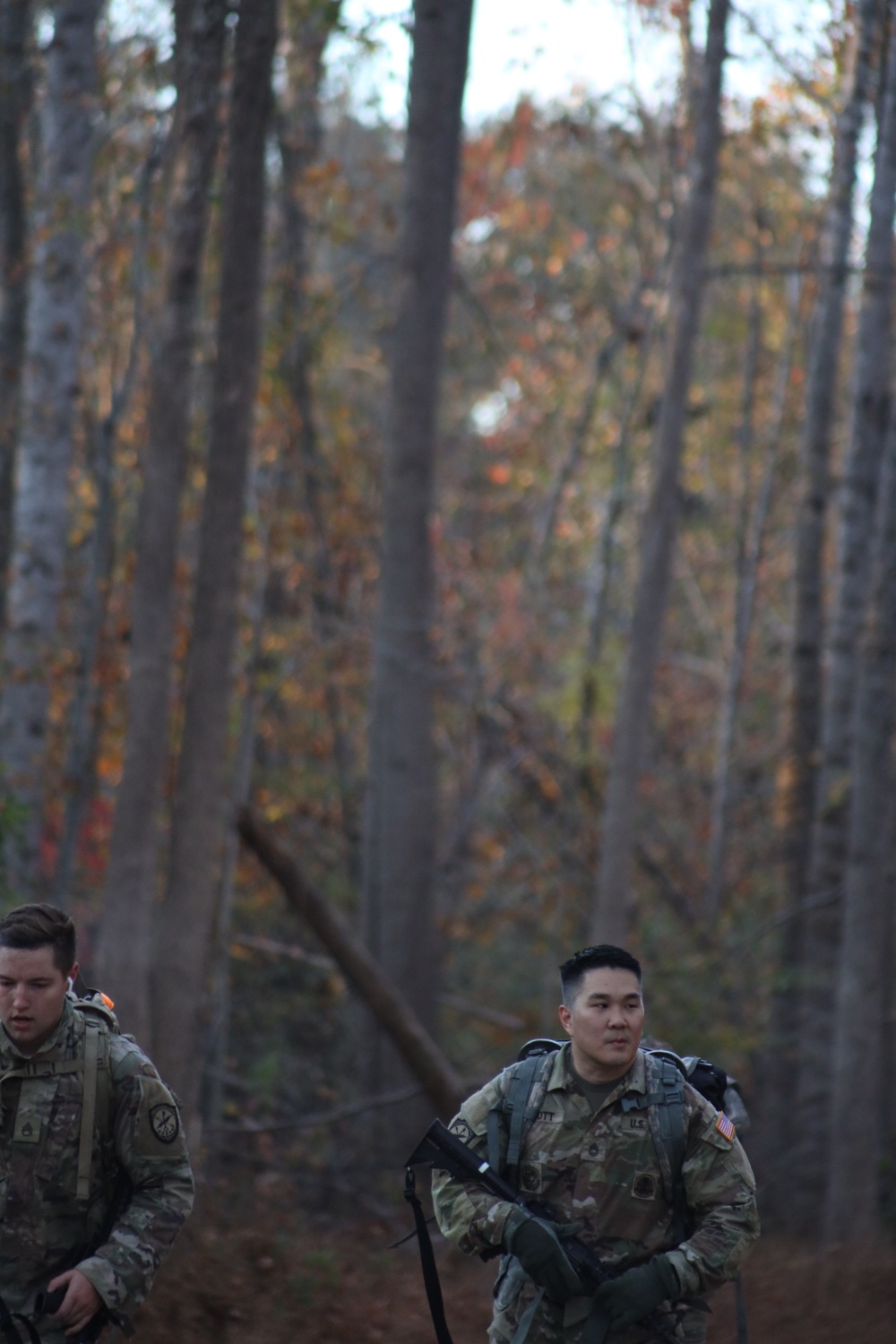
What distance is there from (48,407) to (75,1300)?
27.4ft

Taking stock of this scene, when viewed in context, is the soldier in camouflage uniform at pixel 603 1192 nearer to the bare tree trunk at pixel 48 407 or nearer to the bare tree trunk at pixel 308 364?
the bare tree trunk at pixel 48 407

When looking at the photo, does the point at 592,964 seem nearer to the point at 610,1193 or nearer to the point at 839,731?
the point at 610,1193

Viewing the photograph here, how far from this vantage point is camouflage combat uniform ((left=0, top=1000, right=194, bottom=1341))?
3744mm

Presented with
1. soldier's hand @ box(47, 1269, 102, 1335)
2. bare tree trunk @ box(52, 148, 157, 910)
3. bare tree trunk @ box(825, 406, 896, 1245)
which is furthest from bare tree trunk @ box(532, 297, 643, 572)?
soldier's hand @ box(47, 1269, 102, 1335)

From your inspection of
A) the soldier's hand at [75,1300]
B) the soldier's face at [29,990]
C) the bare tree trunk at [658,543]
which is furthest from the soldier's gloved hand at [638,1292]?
the bare tree trunk at [658,543]

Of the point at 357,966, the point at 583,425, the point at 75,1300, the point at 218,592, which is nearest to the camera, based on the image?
the point at 75,1300

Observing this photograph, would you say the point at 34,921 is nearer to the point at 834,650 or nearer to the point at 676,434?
the point at 676,434

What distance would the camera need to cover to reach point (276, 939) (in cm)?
1327

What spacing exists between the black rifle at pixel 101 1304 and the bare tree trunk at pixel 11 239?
813 centimetres

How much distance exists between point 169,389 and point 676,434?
4382 mm

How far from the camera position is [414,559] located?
10.6m

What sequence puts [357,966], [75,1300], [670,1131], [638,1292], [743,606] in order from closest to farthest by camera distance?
1. [75,1300]
2. [638,1292]
3. [670,1131]
4. [357,966]
5. [743,606]

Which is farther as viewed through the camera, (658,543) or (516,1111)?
(658,543)

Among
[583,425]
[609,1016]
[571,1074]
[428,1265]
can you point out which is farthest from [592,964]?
[583,425]
